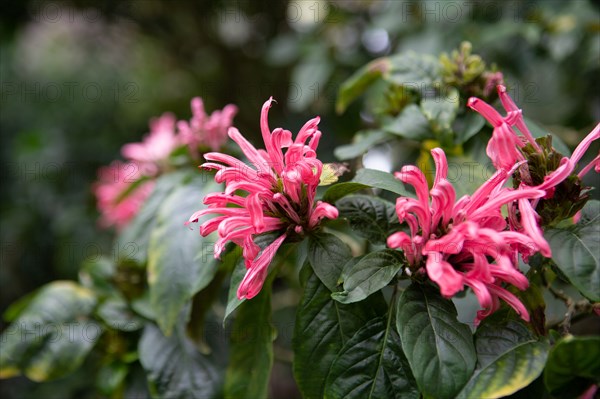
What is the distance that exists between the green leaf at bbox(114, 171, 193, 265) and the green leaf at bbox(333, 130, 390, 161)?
0.33 meters

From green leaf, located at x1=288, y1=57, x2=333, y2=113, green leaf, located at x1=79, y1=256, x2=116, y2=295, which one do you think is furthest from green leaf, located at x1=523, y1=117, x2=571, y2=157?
green leaf, located at x1=79, y1=256, x2=116, y2=295

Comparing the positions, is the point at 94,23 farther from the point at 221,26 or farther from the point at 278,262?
the point at 278,262

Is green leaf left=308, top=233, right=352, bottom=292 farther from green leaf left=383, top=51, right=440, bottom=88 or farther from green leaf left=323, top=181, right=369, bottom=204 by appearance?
green leaf left=383, top=51, right=440, bottom=88

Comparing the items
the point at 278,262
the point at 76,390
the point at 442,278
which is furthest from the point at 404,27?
the point at 76,390

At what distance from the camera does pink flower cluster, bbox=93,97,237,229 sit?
41.3 inches

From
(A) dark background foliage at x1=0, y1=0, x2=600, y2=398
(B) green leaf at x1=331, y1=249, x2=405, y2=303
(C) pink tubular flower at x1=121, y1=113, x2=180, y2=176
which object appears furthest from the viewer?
(A) dark background foliage at x1=0, y1=0, x2=600, y2=398

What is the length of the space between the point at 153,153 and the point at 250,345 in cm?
68

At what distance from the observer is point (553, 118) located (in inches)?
71.4

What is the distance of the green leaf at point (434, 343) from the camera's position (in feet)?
1.87

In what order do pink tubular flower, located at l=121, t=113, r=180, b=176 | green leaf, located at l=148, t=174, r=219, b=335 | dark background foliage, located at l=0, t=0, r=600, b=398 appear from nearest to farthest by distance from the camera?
green leaf, located at l=148, t=174, r=219, b=335 → pink tubular flower, located at l=121, t=113, r=180, b=176 → dark background foliage, located at l=0, t=0, r=600, b=398

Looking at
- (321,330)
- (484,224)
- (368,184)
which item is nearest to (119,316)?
(321,330)

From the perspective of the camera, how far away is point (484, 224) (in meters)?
0.62

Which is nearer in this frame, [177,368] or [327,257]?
[327,257]

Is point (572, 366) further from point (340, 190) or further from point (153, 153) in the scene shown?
point (153, 153)
